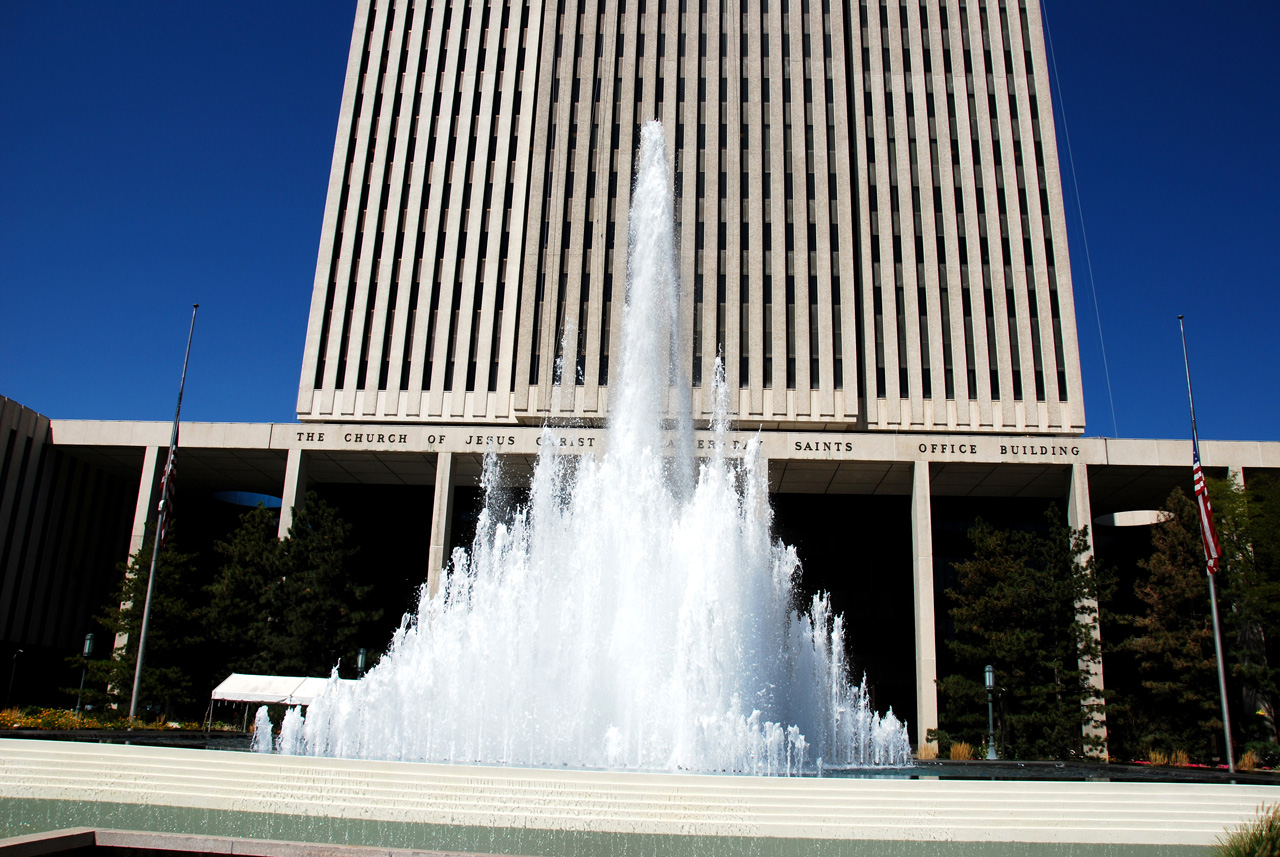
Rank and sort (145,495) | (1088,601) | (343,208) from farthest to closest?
(343,208)
(145,495)
(1088,601)

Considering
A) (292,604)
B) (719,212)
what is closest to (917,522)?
(719,212)

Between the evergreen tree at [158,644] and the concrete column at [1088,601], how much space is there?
2763cm

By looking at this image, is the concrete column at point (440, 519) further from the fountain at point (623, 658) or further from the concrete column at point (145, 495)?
the concrete column at point (145, 495)

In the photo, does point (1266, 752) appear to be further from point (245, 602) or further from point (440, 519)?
point (245, 602)

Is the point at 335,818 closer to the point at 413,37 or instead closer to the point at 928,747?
the point at 928,747

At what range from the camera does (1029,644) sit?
1014 inches

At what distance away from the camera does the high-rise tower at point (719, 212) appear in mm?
33969

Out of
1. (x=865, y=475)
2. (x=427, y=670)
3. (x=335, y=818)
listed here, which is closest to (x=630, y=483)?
(x=427, y=670)

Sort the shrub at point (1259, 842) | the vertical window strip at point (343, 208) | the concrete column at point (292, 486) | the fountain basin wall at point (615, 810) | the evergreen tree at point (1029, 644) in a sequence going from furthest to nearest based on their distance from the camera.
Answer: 1. the vertical window strip at point (343, 208)
2. the concrete column at point (292, 486)
3. the evergreen tree at point (1029, 644)
4. the fountain basin wall at point (615, 810)
5. the shrub at point (1259, 842)

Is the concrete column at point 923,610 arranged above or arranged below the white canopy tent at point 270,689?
above

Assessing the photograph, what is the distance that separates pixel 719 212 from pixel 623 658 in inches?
910

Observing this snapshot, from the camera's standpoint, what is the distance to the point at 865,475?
34.4 m

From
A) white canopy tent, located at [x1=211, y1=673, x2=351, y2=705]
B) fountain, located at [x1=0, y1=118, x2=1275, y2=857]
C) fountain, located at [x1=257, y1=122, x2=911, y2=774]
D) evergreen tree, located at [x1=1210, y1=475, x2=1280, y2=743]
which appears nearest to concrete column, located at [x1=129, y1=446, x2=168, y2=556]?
white canopy tent, located at [x1=211, y1=673, x2=351, y2=705]

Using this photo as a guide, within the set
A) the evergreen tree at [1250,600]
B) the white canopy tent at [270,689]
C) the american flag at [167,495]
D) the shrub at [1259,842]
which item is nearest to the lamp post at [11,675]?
the american flag at [167,495]
